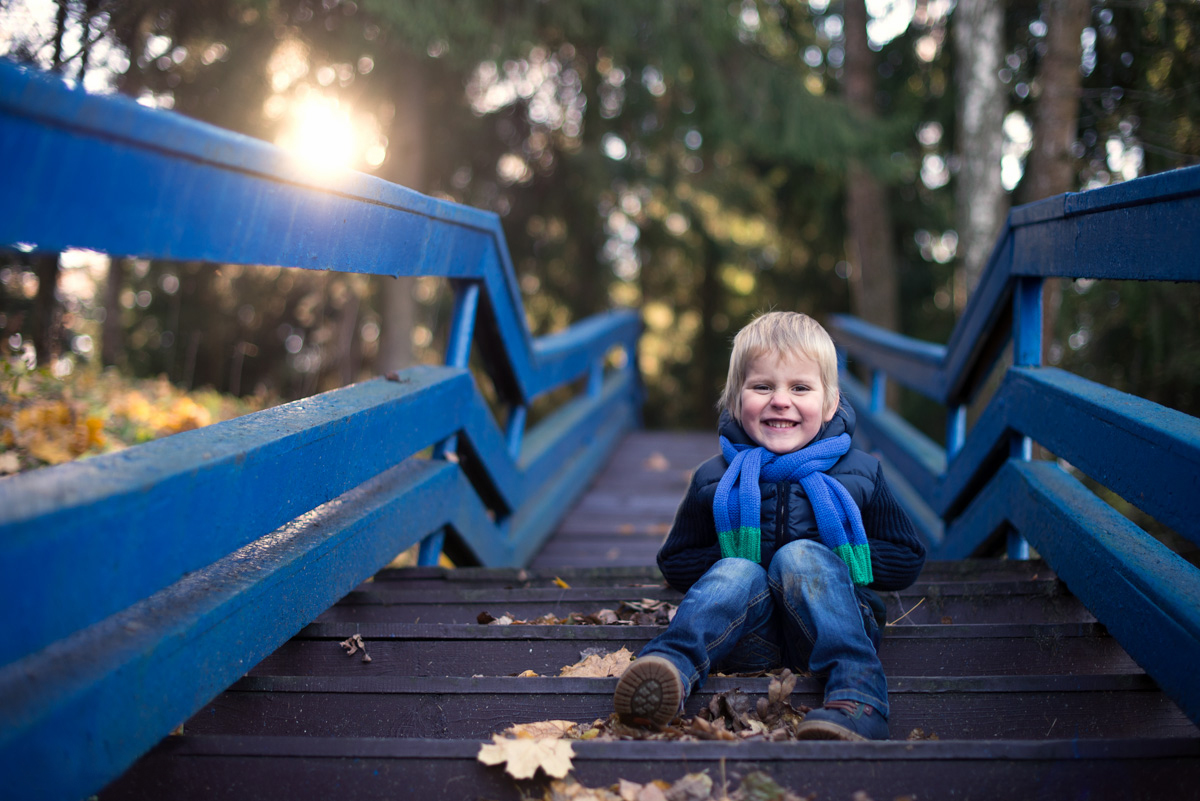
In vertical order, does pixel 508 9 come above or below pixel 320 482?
above

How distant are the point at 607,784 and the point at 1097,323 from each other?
630 centimetres

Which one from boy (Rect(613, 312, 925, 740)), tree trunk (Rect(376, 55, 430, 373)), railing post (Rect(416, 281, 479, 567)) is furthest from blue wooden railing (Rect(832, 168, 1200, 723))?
tree trunk (Rect(376, 55, 430, 373))

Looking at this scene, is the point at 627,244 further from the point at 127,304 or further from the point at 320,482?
the point at 320,482

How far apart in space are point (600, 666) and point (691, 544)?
491 mm

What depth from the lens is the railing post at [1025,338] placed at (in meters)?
3.12

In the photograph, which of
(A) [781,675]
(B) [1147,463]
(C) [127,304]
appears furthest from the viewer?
(C) [127,304]

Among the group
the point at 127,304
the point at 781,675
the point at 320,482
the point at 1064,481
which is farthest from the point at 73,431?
the point at 127,304

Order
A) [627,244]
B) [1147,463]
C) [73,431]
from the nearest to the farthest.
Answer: [1147,463]
[73,431]
[627,244]

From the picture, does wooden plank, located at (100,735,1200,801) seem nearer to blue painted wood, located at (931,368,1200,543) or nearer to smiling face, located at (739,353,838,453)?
blue painted wood, located at (931,368,1200,543)

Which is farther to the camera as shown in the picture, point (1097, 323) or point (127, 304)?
point (127, 304)

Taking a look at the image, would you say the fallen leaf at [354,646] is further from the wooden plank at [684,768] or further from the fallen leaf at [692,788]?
the fallen leaf at [692,788]

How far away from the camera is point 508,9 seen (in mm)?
7168

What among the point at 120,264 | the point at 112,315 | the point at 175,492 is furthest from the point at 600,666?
the point at 120,264

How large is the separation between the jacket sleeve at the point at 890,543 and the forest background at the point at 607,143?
10.8 ft
